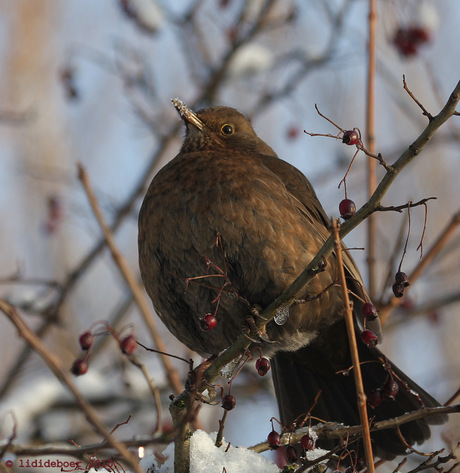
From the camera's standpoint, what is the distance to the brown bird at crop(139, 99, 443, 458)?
3.45 m

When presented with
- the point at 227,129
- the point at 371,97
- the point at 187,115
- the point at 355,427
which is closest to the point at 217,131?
the point at 227,129

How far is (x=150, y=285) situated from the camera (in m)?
3.79

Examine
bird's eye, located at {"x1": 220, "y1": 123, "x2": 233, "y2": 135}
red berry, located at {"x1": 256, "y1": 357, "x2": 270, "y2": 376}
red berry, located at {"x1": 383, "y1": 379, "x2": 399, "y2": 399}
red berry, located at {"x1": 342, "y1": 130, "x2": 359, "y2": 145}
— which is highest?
bird's eye, located at {"x1": 220, "y1": 123, "x2": 233, "y2": 135}

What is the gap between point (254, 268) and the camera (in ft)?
11.2

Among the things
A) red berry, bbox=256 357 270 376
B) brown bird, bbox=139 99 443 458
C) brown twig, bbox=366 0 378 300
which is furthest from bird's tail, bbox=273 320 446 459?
red berry, bbox=256 357 270 376

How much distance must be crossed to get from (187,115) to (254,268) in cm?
125

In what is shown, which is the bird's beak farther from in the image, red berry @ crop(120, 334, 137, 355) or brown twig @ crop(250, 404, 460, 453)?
brown twig @ crop(250, 404, 460, 453)

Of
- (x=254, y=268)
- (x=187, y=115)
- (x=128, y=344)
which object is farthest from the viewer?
(x=187, y=115)

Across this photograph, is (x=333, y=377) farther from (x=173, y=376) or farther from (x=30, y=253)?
(x=30, y=253)

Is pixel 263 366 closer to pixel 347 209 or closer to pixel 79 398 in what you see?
pixel 347 209

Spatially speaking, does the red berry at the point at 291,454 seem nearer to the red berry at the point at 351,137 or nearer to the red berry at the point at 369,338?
the red berry at the point at 369,338

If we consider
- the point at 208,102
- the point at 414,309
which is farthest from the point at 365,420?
the point at 208,102

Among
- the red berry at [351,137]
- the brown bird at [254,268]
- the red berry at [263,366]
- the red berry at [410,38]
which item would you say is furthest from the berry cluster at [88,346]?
the red berry at [410,38]

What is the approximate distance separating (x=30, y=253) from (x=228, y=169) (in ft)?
18.0
